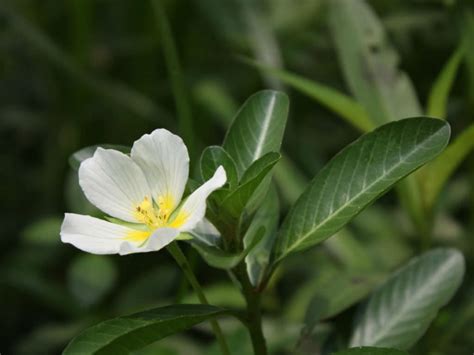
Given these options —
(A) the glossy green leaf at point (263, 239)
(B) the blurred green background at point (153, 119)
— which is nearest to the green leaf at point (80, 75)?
(B) the blurred green background at point (153, 119)

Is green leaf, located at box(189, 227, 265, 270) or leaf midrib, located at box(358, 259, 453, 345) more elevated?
green leaf, located at box(189, 227, 265, 270)

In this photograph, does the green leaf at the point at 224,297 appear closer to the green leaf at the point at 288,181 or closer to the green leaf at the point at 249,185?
the green leaf at the point at 288,181

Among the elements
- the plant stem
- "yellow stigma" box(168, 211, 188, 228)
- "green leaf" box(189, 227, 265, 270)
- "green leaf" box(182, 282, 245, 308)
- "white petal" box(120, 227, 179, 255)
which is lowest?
"green leaf" box(182, 282, 245, 308)

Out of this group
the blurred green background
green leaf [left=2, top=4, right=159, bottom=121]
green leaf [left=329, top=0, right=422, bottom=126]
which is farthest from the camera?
green leaf [left=2, top=4, right=159, bottom=121]

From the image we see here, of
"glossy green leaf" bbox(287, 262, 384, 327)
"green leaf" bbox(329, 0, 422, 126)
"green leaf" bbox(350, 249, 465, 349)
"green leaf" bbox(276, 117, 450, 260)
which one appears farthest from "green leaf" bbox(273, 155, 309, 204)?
"green leaf" bbox(276, 117, 450, 260)

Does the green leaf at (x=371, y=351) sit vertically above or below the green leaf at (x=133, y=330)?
below

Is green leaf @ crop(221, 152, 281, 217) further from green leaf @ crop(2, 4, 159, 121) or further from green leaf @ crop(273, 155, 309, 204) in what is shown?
green leaf @ crop(2, 4, 159, 121)

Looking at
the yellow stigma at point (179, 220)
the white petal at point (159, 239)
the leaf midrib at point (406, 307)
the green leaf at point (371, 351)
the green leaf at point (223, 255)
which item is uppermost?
the white petal at point (159, 239)

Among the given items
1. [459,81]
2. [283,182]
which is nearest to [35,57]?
[283,182]
